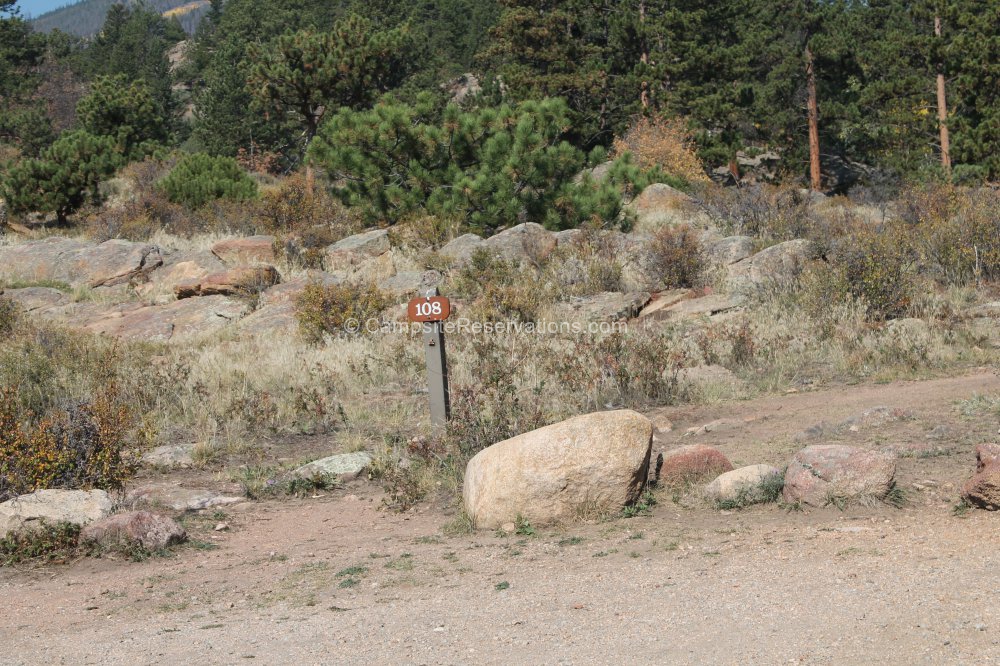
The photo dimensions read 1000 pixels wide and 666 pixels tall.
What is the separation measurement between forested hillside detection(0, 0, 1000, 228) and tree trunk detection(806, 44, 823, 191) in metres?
0.07

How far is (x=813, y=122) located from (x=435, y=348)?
85.1ft

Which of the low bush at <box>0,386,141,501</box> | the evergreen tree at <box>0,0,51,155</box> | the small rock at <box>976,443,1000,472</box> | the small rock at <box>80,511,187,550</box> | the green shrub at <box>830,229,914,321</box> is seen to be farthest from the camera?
the evergreen tree at <box>0,0,51,155</box>

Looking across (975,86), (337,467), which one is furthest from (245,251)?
(975,86)

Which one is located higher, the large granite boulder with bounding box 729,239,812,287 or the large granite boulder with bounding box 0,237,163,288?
the large granite boulder with bounding box 0,237,163,288

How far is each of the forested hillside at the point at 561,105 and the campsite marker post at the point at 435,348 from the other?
1030 centimetres

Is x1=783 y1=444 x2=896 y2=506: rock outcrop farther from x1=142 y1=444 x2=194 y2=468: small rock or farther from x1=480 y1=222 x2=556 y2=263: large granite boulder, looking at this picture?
x1=480 y1=222 x2=556 y2=263: large granite boulder

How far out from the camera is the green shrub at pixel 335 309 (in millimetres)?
12727

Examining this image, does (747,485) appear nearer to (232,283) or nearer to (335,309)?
(335,309)

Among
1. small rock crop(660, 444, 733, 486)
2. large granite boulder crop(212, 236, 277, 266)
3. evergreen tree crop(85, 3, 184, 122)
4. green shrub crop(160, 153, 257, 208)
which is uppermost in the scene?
evergreen tree crop(85, 3, 184, 122)

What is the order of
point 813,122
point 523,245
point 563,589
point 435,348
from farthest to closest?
point 813,122, point 523,245, point 435,348, point 563,589

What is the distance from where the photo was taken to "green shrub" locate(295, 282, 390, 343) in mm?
12727

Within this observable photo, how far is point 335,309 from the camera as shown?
1291cm

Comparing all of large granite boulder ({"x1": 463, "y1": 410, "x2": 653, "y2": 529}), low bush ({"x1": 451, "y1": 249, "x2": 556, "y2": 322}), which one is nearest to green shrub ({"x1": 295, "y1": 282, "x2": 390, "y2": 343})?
low bush ({"x1": 451, "y1": 249, "x2": 556, "y2": 322})

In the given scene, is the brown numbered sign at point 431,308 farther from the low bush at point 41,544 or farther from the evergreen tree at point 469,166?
the evergreen tree at point 469,166
